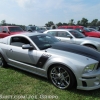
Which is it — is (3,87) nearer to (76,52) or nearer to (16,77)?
(16,77)

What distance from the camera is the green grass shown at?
3.24 metres

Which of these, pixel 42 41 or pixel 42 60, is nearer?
pixel 42 60

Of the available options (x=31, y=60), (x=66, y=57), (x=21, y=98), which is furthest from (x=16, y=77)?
(x=66, y=57)

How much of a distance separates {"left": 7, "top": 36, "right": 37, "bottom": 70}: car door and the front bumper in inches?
57.1

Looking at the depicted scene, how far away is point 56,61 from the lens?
11.3 ft

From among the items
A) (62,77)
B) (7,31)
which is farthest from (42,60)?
(7,31)

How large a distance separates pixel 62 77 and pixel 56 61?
449mm

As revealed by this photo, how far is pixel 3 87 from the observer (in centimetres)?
371

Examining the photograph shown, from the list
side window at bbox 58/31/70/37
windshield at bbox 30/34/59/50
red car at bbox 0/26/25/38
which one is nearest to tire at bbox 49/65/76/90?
windshield at bbox 30/34/59/50

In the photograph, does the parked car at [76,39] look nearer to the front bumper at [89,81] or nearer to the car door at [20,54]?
the car door at [20,54]

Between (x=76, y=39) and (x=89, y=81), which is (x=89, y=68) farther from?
(x=76, y=39)

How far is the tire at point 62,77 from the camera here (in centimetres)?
330

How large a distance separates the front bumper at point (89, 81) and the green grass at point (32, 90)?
242 mm

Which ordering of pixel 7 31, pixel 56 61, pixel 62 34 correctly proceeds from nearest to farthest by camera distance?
pixel 56 61 → pixel 62 34 → pixel 7 31
